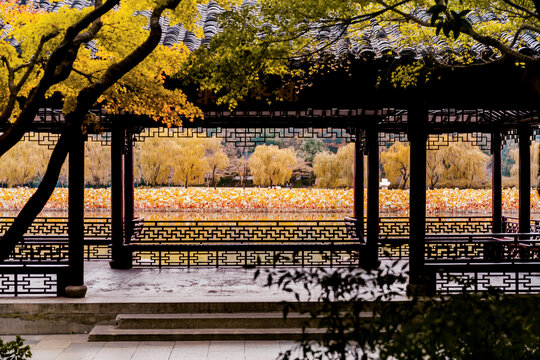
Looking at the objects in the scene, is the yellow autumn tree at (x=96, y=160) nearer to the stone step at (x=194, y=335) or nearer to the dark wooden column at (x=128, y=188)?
the dark wooden column at (x=128, y=188)

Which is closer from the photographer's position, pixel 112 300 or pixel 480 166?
pixel 112 300

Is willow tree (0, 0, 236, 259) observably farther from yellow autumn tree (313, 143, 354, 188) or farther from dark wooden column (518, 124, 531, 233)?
yellow autumn tree (313, 143, 354, 188)

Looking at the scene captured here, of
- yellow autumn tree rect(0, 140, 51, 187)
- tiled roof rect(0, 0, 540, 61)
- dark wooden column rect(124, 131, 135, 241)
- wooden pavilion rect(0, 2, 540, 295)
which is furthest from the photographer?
yellow autumn tree rect(0, 140, 51, 187)

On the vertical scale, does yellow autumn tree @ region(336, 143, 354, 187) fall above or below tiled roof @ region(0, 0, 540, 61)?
below

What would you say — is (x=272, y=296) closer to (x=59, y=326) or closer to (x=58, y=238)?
(x=59, y=326)

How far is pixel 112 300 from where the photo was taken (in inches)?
247

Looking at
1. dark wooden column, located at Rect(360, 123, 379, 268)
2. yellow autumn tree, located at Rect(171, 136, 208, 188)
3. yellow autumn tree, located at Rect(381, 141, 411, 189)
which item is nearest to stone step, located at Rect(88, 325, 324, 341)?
dark wooden column, located at Rect(360, 123, 379, 268)

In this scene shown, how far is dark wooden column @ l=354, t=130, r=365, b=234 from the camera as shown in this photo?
30.9ft

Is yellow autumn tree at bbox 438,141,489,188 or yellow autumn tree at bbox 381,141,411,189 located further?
yellow autumn tree at bbox 438,141,489,188

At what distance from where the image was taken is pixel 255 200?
68.4 feet

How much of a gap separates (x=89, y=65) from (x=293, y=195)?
16.1m

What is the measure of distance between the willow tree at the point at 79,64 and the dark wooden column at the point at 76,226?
1203 mm

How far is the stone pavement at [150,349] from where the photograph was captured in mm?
5227

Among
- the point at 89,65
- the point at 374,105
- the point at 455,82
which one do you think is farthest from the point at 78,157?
the point at 455,82
